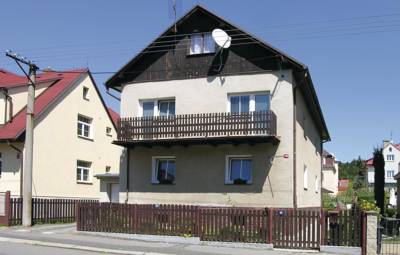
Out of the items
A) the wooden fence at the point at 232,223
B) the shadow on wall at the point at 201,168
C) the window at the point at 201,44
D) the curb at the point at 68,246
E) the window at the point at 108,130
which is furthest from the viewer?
the window at the point at 108,130

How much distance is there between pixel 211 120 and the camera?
21.5 m

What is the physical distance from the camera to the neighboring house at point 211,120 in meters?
21.1

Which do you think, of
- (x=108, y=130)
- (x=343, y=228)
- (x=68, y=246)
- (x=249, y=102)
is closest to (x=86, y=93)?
(x=108, y=130)

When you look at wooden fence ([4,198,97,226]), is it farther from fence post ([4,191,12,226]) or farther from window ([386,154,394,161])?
window ([386,154,394,161])

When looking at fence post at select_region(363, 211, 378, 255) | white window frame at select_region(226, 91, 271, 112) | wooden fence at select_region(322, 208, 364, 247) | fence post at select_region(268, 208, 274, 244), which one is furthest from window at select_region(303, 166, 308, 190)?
fence post at select_region(363, 211, 378, 255)

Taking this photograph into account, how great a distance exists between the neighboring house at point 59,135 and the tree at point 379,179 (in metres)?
14.9

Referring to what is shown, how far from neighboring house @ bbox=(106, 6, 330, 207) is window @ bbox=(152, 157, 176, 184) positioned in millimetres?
43

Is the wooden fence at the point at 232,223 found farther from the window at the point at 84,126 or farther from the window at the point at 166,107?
the window at the point at 84,126

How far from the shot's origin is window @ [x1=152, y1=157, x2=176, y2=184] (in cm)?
2309

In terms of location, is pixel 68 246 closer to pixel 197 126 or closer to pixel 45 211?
pixel 197 126

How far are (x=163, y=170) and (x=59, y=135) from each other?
863cm

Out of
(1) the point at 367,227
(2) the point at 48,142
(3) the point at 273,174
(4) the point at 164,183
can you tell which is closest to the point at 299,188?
(3) the point at 273,174

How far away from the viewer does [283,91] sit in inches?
838

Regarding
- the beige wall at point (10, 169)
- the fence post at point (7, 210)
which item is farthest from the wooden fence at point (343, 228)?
the beige wall at point (10, 169)
